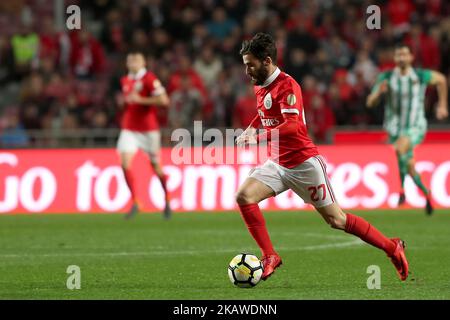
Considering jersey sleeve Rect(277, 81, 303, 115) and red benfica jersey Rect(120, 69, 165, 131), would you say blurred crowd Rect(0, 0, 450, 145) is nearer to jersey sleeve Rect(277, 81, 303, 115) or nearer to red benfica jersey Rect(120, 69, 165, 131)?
red benfica jersey Rect(120, 69, 165, 131)

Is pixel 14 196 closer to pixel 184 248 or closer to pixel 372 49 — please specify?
pixel 184 248

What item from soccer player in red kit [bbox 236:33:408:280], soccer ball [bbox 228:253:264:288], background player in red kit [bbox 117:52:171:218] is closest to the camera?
soccer ball [bbox 228:253:264:288]

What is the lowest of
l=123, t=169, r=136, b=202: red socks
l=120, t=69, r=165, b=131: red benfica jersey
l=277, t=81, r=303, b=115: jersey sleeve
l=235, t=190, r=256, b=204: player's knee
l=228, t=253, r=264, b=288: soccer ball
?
l=228, t=253, r=264, b=288: soccer ball

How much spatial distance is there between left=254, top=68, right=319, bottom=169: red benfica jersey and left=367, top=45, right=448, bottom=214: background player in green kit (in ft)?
22.9

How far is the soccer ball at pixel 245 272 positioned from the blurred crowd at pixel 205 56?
1065cm

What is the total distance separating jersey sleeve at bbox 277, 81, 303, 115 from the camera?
803cm

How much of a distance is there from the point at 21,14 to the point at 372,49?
7.73m

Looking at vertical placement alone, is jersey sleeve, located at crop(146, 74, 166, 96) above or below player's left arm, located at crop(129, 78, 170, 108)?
above

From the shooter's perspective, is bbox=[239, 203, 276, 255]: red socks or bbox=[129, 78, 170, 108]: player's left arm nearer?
bbox=[239, 203, 276, 255]: red socks

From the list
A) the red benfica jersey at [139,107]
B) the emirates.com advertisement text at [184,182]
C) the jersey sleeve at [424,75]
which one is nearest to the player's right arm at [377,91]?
the jersey sleeve at [424,75]

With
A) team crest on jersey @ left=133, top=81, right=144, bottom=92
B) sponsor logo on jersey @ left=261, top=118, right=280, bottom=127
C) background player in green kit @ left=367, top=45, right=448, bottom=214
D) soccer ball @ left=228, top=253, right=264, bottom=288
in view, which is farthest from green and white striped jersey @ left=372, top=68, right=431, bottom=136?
soccer ball @ left=228, top=253, right=264, bottom=288

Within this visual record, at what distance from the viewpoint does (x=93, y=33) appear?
22297 millimetres
